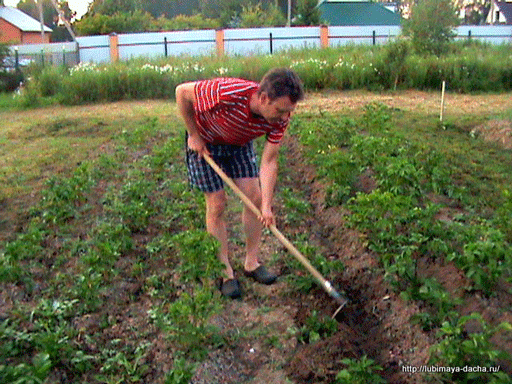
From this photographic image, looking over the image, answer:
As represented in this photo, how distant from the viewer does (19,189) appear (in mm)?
6703

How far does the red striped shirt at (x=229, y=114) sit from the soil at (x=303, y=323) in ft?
3.53

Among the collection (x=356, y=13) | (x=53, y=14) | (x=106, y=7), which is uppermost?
(x=53, y=14)

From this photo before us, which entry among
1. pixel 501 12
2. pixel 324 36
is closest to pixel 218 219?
pixel 324 36

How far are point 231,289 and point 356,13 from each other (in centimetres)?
4117

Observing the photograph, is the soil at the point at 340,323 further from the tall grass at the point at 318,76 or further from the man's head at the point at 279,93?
the tall grass at the point at 318,76

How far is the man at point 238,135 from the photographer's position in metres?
3.56

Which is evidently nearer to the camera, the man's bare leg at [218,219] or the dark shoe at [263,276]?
the man's bare leg at [218,219]

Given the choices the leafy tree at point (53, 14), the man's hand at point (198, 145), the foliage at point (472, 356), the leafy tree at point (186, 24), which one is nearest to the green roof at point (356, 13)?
the leafy tree at point (186, 24)

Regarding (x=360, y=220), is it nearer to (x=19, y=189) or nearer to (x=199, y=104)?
(x=199, y=104)

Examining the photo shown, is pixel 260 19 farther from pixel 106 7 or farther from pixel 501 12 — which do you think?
pixel 501 12

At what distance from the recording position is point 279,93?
347cm

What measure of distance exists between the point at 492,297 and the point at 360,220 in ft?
3.91

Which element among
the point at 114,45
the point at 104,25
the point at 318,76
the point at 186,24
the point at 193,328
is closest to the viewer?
the point at 193,328

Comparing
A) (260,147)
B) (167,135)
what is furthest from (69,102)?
(260,147)
